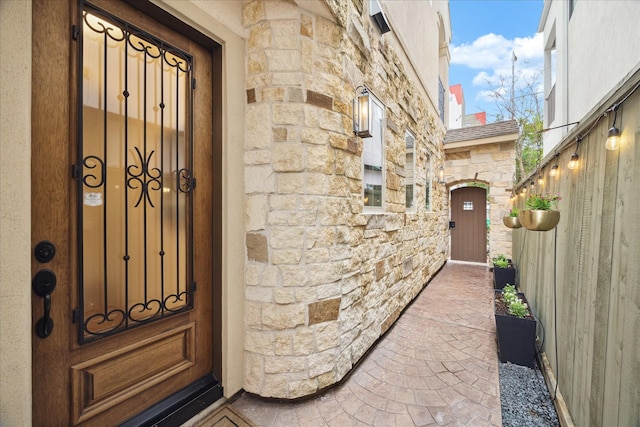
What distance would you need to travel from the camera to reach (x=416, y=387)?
86.3 inches

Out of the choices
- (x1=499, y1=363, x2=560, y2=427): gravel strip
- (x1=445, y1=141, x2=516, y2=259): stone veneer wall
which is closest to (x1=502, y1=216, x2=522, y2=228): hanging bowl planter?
(x1=499, y1=363, x2=560, y2=427): gravel strip

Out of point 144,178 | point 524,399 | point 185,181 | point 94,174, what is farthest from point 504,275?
point 94,174

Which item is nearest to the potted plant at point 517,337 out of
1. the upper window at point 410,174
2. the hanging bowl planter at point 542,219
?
the hanging bowl planter at point 542,219

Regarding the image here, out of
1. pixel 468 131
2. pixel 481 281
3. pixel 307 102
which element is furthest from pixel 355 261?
pixel 468 131

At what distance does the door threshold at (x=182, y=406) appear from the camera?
5.19ft

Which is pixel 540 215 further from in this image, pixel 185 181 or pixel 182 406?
pixel 182 406

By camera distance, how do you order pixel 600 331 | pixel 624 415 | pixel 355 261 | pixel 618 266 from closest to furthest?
pixel 624 415 < pixel 618 266 < pixel 600 331 < pixel 355 261

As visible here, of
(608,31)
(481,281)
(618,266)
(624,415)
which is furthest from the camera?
(481,281)

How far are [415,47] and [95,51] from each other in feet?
14.8

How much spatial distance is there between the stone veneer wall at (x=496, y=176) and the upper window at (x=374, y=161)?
5005 mm

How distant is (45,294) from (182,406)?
1093 mm

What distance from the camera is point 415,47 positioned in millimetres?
4430

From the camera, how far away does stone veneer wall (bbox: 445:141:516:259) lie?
6.59m

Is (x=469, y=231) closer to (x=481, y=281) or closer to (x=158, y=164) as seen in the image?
(x=481, y=281)
